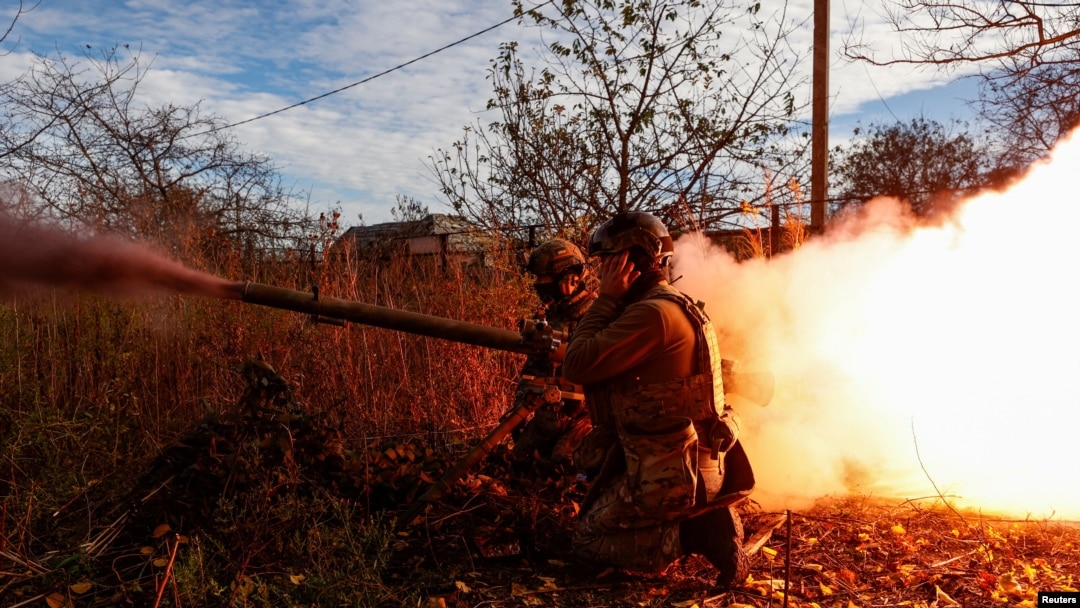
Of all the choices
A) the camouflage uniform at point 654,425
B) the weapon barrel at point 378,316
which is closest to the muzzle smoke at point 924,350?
the camouflage uniform at point 654,425

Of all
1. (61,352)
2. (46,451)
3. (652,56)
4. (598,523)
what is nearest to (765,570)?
(598,523)

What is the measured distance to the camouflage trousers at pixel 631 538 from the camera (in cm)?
424

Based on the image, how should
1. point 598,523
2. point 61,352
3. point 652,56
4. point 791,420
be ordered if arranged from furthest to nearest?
point 652,56
point 791,420
point 61,352
point 598,523

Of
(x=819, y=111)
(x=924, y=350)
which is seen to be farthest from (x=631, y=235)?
(x=819, y=111)

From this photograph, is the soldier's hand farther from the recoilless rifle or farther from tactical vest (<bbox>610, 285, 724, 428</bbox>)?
the recoilless rifle

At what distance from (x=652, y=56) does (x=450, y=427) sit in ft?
21.5

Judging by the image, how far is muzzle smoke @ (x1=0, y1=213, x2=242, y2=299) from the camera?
4.86m

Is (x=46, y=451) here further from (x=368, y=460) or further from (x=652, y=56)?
(x=652, y=56)

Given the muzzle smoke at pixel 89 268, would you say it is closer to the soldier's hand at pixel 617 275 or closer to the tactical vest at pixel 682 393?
the soldier's hand at pixel 617 275

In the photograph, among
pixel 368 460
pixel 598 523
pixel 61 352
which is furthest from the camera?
pixel 61 352

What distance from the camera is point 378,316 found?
4.94 m

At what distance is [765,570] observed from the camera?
15.0 feet

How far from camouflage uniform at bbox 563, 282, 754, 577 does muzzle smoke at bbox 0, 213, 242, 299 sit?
→ 2.41 m
